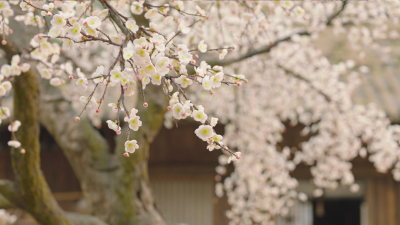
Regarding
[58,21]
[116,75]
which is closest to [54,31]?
[58,21]

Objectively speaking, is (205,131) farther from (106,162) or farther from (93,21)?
(106,162)

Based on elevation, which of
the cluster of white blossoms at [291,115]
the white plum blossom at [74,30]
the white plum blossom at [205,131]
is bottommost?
the white plum blossom at [205,131]

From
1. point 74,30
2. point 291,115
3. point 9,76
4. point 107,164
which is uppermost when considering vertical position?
point 291,115

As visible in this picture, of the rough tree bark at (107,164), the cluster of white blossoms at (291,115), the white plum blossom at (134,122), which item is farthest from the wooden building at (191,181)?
the white plum blossom at (134,122)

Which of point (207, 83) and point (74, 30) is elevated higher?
point (74, 30)

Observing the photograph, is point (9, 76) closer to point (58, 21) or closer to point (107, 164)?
point (58, 21)

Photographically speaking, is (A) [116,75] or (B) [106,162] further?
(B) [106,162]

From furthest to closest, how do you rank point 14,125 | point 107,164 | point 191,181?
point 191,181, point 107,164, point 14,125

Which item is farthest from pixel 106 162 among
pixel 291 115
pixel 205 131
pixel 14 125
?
pixel 291 115

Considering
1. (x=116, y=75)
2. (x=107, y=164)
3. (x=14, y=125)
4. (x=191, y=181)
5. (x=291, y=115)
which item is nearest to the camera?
(x=116, y=75)

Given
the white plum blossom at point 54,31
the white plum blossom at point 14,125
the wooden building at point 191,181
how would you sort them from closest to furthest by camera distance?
the white plum blossom at point 54,31 < the white plum blossom at point 14,125 < the wooden building at point 191,181

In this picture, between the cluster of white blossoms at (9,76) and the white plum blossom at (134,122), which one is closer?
the white plum blossom at (134,122)

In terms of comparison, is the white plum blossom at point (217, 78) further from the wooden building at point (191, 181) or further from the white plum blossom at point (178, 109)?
the wooden building at point (191, 181)

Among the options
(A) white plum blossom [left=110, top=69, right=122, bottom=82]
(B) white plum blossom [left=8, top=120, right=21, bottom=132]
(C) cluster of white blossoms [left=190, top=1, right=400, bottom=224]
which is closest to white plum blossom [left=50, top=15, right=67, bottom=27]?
(A) white plum blossom [left=110, top=69, right=122, bottom=82]
